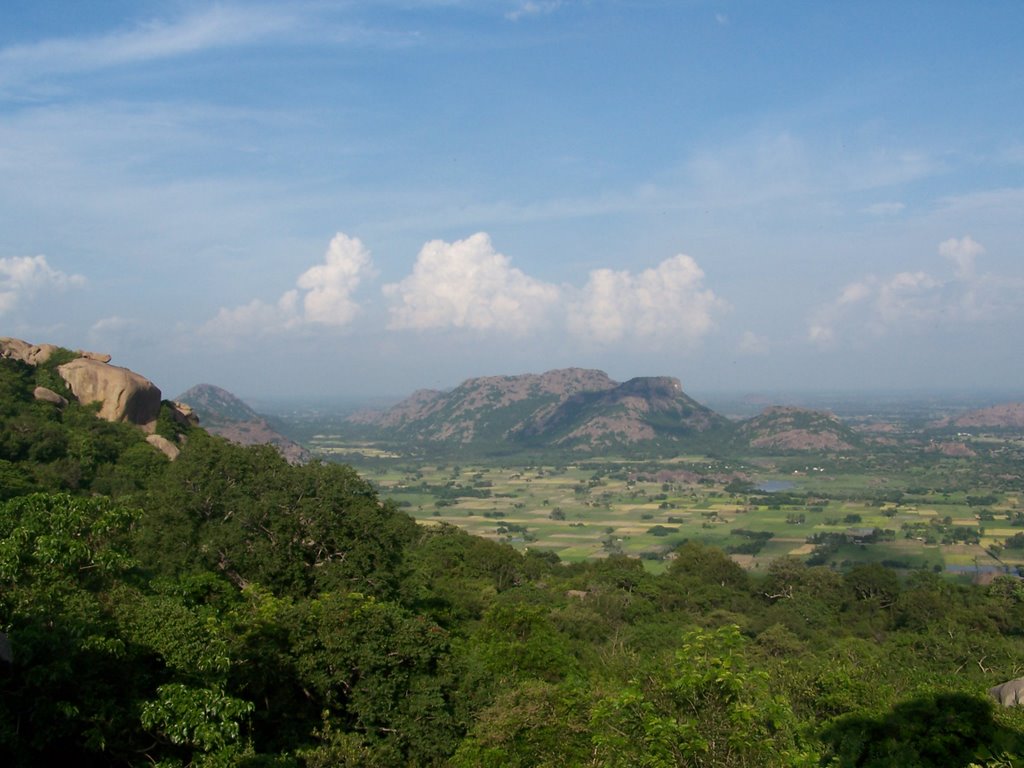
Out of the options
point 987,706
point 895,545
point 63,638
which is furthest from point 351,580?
point 895,545

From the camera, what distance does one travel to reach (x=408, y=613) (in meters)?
21.3

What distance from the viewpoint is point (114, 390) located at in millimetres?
51750

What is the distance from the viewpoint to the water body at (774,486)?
143 metres

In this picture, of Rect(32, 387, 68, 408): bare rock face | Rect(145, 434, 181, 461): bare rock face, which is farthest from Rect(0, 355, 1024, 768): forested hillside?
Rect(32, 387, 68, 408): bare rock face

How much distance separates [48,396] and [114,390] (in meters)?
3.78

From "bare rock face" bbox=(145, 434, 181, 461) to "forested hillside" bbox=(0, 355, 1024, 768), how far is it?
28.6ft

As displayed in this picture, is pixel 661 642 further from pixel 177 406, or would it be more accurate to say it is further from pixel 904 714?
pixel 177 406

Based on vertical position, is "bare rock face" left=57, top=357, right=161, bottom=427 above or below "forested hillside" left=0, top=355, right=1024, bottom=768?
above

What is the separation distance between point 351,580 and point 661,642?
1662 centimetres

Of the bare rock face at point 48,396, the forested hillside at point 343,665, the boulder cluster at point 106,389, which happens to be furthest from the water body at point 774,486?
the bare rock face at point 48,396

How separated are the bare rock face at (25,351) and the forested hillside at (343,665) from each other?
2042 cm

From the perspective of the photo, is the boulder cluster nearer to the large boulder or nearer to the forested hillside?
the forested hillside

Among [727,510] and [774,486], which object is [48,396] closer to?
[727,510]

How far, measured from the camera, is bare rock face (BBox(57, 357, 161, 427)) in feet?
169
